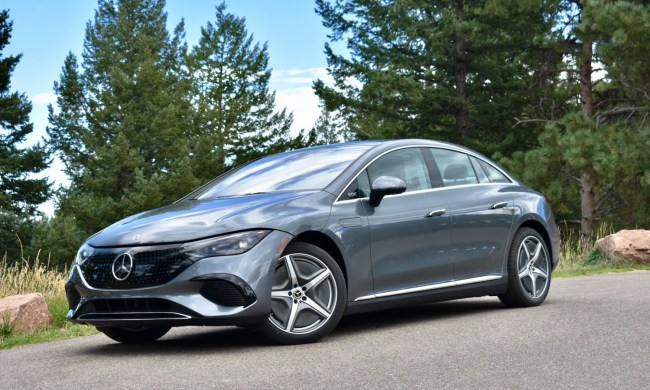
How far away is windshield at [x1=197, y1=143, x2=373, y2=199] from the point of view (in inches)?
305

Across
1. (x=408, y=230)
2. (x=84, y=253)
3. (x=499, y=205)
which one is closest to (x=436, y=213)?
(x=408, y=230)

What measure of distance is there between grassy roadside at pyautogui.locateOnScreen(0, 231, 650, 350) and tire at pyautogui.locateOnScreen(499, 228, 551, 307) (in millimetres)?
4053

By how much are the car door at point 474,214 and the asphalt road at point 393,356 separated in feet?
1.64

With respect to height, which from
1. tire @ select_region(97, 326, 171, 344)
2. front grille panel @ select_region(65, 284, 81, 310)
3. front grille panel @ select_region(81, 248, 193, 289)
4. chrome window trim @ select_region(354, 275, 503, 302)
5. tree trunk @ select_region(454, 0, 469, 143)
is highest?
tree trunk @ select_region(454, 0, 469, 143)

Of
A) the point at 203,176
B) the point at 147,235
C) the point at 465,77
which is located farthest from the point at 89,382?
the point at 203,176

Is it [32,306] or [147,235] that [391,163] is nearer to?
[147,235]

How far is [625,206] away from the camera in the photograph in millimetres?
42156

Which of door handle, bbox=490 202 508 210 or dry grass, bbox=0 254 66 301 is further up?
door handle, bbox=490 202 508 210

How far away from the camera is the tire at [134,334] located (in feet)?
25.3

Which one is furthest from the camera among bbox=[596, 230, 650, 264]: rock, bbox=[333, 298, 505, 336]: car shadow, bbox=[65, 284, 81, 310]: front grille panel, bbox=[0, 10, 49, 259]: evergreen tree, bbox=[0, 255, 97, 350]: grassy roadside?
bbox=[0, 10, 49, 259]: evergreen tree

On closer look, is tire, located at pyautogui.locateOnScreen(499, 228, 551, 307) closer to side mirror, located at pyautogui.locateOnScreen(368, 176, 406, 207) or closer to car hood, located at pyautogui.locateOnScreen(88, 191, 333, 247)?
side mirror, located at pyautogui.locateOnScreen(368, 176, 406, 207)

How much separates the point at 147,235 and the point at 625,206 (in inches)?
1506

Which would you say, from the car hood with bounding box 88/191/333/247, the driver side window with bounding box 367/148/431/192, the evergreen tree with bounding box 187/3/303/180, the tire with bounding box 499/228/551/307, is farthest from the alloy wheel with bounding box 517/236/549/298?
the evergreen tree with bounding box 187/3/303/180

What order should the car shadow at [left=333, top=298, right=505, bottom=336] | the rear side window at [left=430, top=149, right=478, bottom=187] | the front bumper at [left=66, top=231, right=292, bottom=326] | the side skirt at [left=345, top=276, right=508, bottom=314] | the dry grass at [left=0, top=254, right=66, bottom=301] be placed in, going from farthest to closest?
the dry grass at [left=0, top=254, right=66, bottom=301] < the rear side window at [left=430, top=149, right=478, bottom=187] < the car shadow at [left=333, top=298, right=505, bottom=336] < the side skirt at [left=345, top=276, right=508, bottom=314] < the front bumper at [left=66, top=231, right=292, bottom=326]
